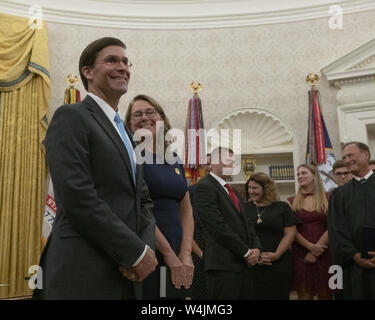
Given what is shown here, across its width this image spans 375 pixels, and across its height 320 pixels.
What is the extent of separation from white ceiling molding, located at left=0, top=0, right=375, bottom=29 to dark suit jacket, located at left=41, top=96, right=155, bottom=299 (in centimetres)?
543

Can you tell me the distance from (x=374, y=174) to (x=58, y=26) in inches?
200

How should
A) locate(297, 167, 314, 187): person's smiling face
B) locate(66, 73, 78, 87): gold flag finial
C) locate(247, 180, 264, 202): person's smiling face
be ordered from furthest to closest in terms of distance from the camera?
1. locate(66, 73, 78, 87): gold flag finial
2. locate(297, 167, 314, 187): person's smiling face
3. locate(247, 180, 264, 202): person's smiling face

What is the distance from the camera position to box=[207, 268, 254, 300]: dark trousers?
2.33 m

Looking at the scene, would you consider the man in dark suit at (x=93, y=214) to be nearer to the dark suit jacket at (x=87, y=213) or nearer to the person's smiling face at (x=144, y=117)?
A: the dark suit jacket at (x=87, y=213)

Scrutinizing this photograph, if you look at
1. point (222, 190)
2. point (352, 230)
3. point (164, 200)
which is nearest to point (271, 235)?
point (352, 230)

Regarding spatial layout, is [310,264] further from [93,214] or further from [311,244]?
[93,214]

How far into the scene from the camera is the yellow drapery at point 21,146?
5.02 metres

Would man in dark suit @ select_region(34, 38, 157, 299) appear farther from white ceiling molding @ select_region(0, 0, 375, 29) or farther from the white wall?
white ceiling molding @ select_region(0, 0, 375, 29)

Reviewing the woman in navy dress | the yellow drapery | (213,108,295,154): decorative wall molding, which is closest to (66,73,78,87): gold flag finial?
the yellow drapery

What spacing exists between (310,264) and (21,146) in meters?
4.10

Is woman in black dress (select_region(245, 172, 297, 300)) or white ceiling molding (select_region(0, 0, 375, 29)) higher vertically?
white ceiling molding (select_region(0, 0, 375, 29))

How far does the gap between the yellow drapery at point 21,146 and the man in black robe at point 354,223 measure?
3886 mm

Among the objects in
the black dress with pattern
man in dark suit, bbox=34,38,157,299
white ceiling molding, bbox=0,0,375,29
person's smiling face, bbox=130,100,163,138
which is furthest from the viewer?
white ceiling molding, bbox=0,0,375,29

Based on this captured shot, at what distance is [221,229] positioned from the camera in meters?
2.46
